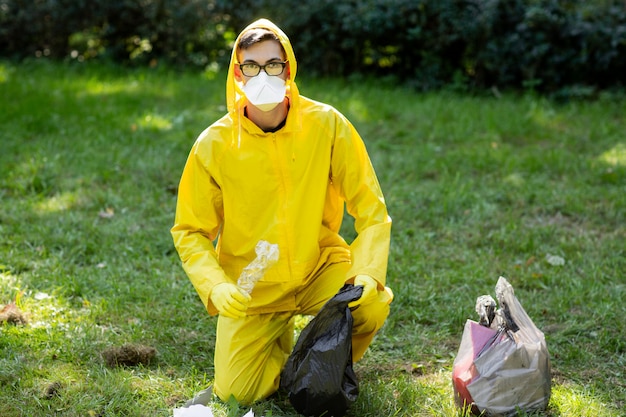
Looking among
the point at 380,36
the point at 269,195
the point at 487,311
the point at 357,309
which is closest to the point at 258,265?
Result: the point at 269,195

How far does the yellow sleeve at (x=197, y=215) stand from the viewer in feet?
9.27

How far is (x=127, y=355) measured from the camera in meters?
3.12

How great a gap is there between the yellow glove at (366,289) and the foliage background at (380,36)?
15.6 ft

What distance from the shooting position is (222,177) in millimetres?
2900

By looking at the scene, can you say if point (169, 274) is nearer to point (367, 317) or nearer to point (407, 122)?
point (367, 317)

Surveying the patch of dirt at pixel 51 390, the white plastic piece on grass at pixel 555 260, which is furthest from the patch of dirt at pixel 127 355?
the white plastic piece on grass at pixel 555 260

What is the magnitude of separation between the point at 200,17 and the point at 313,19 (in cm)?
140

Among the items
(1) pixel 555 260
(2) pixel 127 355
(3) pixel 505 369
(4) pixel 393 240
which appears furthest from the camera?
(4) pixel 393 240

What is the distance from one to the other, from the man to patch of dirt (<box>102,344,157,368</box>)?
33 centimetres

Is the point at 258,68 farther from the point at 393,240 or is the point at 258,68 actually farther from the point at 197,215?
the point at 393,240

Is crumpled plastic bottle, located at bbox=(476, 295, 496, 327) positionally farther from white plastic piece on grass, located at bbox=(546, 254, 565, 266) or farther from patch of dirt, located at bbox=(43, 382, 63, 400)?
patch of dirt, located at bbox=(43, 382, 63, 400)

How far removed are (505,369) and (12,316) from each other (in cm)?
208

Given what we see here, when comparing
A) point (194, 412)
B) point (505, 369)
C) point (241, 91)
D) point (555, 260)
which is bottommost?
point (555, 260)

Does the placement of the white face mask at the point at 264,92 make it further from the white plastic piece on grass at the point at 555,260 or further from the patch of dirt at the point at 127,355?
the white plastic piece on grass at the point at 555,260
